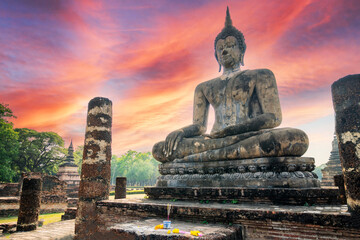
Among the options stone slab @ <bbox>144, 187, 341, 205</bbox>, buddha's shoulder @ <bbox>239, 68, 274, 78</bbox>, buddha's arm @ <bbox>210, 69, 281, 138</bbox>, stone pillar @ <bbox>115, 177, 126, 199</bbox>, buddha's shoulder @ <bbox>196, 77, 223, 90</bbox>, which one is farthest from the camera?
stone pillar @ <bbox>115, 177, 126, 199</bbox>

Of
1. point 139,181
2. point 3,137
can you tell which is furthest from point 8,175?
point 139,181

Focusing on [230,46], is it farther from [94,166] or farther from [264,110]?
[94,166]

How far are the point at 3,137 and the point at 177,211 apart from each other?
91.9ft

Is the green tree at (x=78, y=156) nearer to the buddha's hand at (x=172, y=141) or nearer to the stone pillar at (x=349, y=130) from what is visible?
the buddha's hand at (x=172, y=141)

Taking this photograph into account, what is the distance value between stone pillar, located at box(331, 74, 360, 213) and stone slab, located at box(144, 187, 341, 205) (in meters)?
0.89

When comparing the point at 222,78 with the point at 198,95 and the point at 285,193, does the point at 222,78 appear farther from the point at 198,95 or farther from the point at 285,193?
the point at 285,193

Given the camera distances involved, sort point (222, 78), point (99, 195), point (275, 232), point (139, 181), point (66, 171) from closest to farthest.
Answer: point (275, 232) < point (99, 195) < point (222, 78) < point (66, 171) < point (139, 181)

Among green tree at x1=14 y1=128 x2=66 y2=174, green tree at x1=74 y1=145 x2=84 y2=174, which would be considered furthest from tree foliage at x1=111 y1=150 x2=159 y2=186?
green tree at x1=14 y1=128 x2=66 y2=174

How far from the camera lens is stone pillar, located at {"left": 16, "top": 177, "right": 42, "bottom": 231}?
8320 millimetres

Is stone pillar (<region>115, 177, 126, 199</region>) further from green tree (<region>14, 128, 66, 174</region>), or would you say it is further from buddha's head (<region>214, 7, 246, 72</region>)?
green tree (<region>14, 128, 66, 174</region>)

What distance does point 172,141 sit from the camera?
6.16 m

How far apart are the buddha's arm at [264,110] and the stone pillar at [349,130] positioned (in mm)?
2534

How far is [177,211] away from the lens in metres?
3.83

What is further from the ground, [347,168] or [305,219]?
[347,168]
